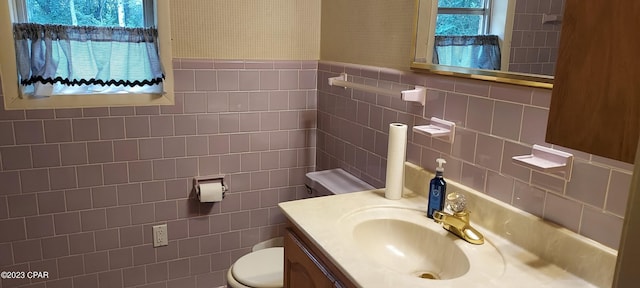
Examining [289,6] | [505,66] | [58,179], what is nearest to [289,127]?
[289,6]

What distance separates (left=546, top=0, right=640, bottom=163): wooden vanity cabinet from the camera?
0.76 m

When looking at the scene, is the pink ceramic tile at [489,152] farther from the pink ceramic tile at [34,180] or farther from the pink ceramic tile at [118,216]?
the pink ceramic tile at [34,180]

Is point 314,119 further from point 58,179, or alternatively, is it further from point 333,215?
point 58,179

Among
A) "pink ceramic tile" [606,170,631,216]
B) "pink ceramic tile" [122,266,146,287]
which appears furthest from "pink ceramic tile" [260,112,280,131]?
"pink ceramic tile" [606,170,631,216]

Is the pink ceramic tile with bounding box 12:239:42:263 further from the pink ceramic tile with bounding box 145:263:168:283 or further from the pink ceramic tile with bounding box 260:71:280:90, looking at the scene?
the pink ceramic tile with bounding box 260:71:280:90

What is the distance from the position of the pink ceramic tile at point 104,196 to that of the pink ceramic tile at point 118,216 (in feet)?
0.12

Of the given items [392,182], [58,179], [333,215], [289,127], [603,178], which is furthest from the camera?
[289,127]

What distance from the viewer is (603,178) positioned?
113 cm

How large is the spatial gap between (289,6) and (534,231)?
169 centimetres

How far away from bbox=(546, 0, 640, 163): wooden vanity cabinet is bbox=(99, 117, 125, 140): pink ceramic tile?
194 cm

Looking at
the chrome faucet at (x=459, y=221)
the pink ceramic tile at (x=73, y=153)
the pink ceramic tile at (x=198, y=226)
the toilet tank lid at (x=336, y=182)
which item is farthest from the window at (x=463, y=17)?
the pink ceramic tile at (x=73, y=153)

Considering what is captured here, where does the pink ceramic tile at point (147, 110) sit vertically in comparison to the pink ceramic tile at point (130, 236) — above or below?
above

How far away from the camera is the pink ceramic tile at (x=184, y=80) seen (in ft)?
7.42

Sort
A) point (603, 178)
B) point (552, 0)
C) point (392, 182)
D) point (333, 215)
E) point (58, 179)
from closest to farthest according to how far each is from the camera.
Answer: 1. point (603, 178)
2. point (552, 0)
3. point (333, 215)
4. point (392, 182)
5. point (58, 179)
